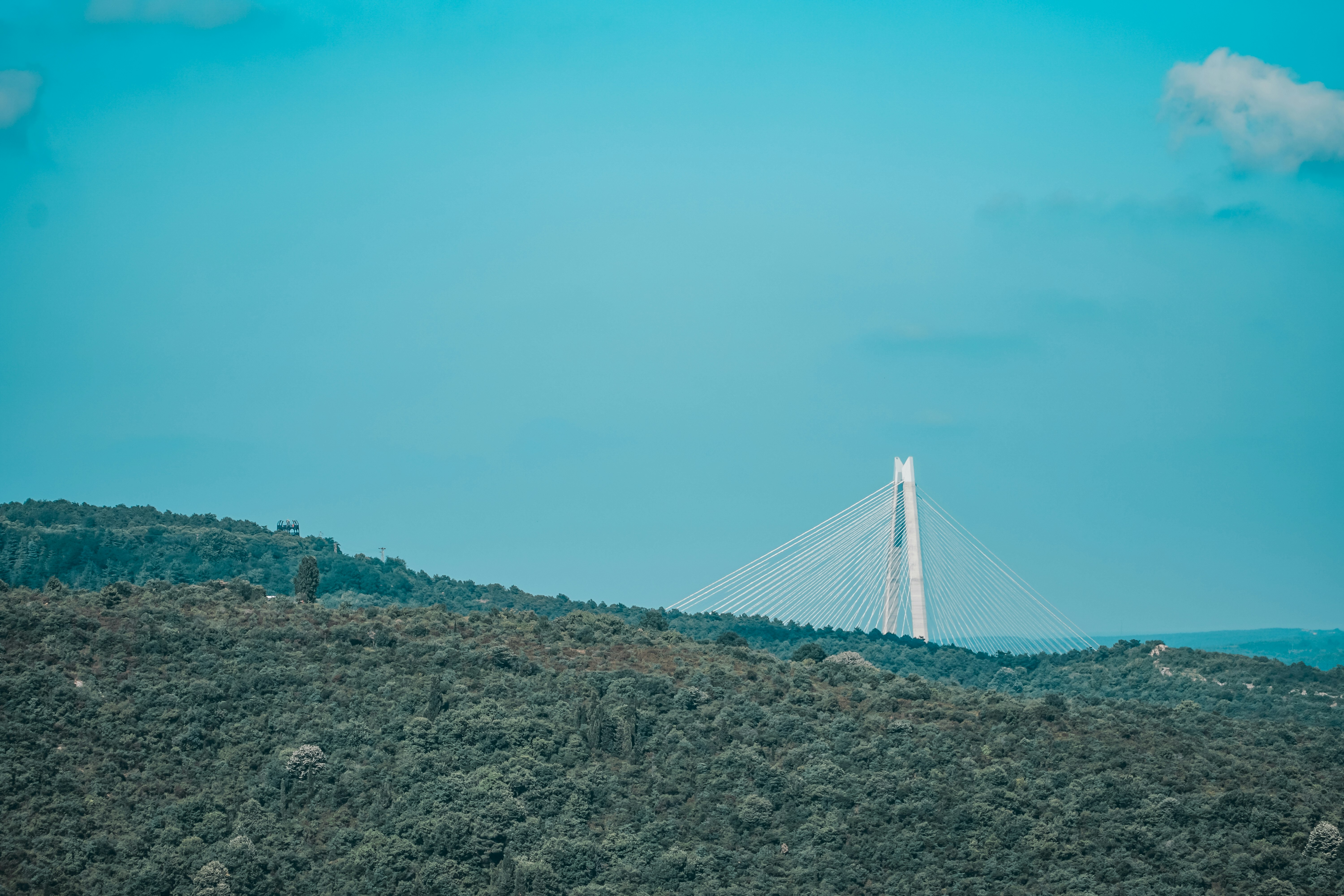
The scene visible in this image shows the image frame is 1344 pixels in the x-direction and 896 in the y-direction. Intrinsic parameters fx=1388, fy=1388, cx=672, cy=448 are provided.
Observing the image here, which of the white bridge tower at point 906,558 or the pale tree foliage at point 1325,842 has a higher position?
the white bridge tower at point 906,558

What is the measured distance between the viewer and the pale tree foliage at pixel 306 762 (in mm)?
41844

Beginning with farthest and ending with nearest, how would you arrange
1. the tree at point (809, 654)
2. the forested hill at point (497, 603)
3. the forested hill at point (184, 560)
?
the forested hill at point (184, 560)
the forested hill at point (497, 603)
the tree at point (809, 654)

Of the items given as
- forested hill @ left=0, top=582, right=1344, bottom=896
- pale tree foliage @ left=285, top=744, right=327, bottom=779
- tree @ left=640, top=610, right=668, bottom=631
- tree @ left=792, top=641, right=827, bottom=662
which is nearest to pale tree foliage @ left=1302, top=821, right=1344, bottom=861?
forested hill @ left=0, top=582, right=1344, bottom=896

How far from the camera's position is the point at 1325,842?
37906 mm

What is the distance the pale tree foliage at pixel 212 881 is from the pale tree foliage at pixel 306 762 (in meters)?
5.00

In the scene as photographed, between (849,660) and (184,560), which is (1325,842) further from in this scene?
(184,560)

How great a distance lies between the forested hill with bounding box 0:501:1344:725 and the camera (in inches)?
2726

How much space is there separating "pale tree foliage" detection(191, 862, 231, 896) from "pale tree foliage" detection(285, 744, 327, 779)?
16.4 ft

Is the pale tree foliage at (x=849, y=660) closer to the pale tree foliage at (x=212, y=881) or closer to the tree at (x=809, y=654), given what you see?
the tree at (x=809, y=654)

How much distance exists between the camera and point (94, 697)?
43344 mm

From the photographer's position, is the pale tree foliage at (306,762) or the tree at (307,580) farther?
the tree at (307,580)

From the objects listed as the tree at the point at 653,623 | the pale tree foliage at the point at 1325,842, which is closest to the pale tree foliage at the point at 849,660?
the tree at the point at 653,623

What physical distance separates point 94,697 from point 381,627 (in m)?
11.2

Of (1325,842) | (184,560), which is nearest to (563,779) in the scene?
(1325,842)
